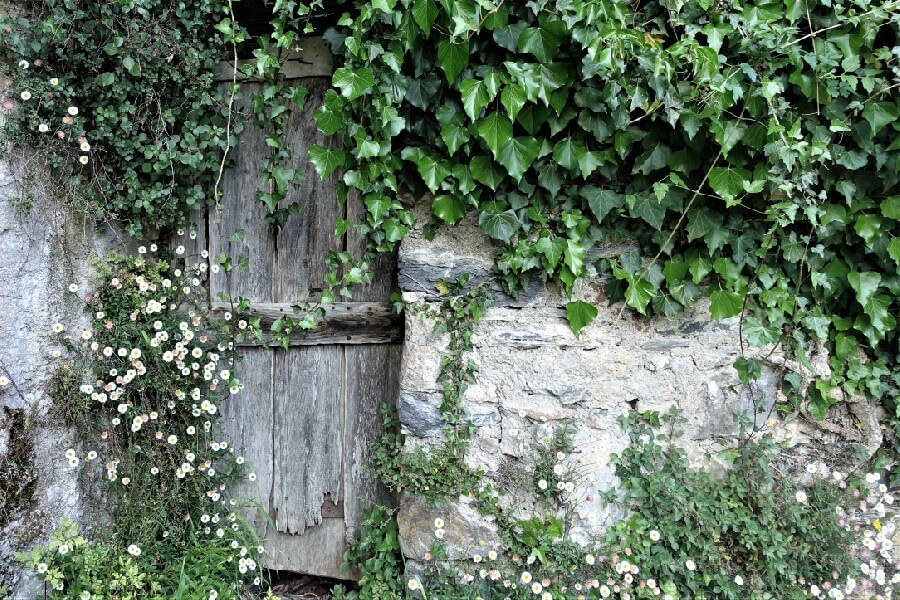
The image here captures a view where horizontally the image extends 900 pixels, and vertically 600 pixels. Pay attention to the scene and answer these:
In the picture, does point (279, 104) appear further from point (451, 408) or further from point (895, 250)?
point (895, 250)

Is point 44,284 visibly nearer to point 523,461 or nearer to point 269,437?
point 269,437

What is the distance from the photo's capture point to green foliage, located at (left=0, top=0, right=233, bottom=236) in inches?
88.6

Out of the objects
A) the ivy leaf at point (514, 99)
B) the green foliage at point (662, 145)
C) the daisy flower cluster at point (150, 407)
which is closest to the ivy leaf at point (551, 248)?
the green foliage at point (662, 145)

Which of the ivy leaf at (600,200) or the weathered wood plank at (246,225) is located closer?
the ivy leaf at (600,200)

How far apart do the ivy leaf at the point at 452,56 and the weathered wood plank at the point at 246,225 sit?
3.48ft

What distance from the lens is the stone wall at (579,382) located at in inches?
92.6

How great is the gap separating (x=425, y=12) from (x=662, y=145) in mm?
998

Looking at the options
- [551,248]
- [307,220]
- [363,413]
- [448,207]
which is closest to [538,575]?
[363,413]

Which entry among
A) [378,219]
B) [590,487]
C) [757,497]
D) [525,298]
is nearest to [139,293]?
[378,219]

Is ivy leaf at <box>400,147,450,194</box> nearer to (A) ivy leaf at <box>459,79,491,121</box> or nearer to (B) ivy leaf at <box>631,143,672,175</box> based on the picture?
(A) ivy leaf at <box>459,79,491,121</box>

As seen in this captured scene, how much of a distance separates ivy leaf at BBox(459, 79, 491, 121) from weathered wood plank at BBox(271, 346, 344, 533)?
1287 mm

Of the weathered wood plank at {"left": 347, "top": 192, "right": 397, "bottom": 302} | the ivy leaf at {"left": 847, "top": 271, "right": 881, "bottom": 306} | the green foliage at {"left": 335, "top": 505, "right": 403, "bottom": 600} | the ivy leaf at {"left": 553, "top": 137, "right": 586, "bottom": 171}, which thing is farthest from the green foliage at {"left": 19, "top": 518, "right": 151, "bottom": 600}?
the ivy leaf at {"left": 847, "top": 271, "right": 881, "bottom": 306}

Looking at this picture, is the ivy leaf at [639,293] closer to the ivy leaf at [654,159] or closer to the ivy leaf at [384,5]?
the ivy leaf at [654,159]

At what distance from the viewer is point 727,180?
2.15 metres
